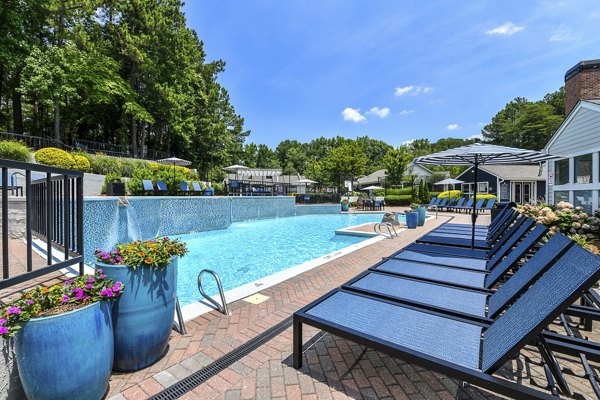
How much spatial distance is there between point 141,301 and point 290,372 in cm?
136

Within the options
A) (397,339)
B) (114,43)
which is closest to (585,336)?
(397,339)

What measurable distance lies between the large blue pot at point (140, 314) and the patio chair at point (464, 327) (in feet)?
3.76

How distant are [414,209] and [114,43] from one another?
25399mm

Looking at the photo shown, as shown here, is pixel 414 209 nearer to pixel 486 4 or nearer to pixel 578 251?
pixel 486 4

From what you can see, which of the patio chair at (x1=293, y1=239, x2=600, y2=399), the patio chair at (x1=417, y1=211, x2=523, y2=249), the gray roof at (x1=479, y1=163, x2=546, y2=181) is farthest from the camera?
the gray roof at (x1=479, y1=163, x2=546, y2=181)

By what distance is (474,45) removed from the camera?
11.1 meters

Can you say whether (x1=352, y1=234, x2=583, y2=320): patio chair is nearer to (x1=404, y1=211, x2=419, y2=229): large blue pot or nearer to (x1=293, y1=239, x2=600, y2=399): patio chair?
(x1=293, y1=239, x2=600, y2=399): patio chair

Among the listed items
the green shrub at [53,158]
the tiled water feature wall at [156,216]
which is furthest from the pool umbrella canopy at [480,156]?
the green shrub at [53,158]

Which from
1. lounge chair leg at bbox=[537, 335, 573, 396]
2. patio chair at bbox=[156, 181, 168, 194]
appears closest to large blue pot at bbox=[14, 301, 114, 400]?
lounge chair leg at bbox=[537, 335, 573, 396]

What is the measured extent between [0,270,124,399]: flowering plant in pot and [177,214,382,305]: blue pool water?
3.04 metres

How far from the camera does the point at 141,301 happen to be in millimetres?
2107

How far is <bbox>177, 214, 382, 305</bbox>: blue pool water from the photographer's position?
5.94 meters

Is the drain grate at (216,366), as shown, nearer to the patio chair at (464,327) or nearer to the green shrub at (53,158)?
the patio chair at (464,327)

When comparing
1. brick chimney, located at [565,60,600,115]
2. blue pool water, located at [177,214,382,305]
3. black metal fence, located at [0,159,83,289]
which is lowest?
blue pool water, located at [177,214,382,305]
